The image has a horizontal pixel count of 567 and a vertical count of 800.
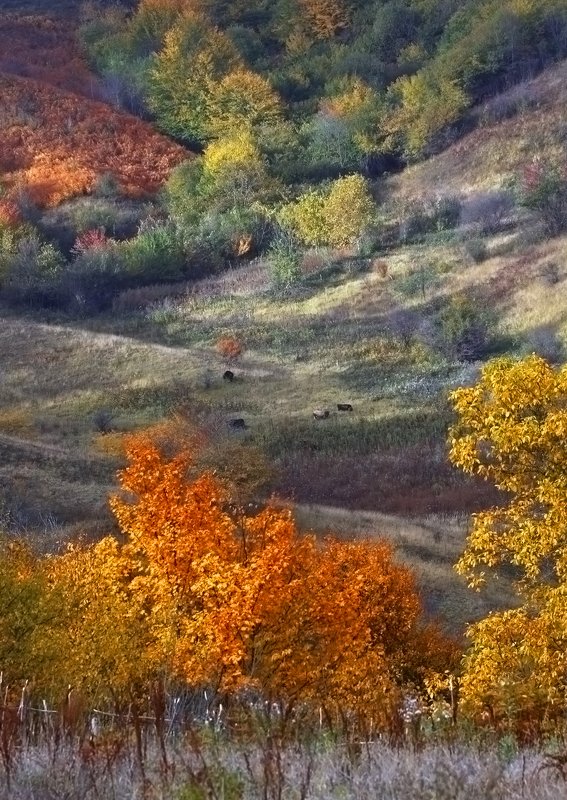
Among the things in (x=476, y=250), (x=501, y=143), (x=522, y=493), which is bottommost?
(x=476, y=250)

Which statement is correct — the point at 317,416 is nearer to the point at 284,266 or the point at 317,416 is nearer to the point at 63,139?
the point at 284,266

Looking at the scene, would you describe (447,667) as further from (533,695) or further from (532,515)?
(533,695)

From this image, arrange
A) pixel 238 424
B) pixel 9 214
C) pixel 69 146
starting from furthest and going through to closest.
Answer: pixel 69 146 < pixel 9 214 < pixel 238 424

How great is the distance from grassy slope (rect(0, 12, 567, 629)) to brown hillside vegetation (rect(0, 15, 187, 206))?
25249 mm

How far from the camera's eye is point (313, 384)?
57000 millimetres

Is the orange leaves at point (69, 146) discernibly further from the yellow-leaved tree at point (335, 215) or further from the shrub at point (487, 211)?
the shrub at point (487, 211)

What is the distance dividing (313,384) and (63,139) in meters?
58.1

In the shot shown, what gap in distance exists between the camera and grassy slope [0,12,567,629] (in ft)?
126

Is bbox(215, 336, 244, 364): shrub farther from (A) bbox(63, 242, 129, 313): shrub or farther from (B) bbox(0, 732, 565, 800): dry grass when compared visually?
(B) bbox(0, 732, 565, 800): dry grass

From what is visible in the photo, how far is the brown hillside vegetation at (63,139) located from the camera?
9325cm

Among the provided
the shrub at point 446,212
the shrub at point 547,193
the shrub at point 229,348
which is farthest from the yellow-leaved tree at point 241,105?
the shrub at point 229,348

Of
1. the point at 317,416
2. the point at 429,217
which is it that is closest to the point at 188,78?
the point at 429,217

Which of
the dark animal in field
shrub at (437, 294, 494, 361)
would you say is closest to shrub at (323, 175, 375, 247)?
shrub at (437, 294, 494, 361)

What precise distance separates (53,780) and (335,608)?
870 inches
